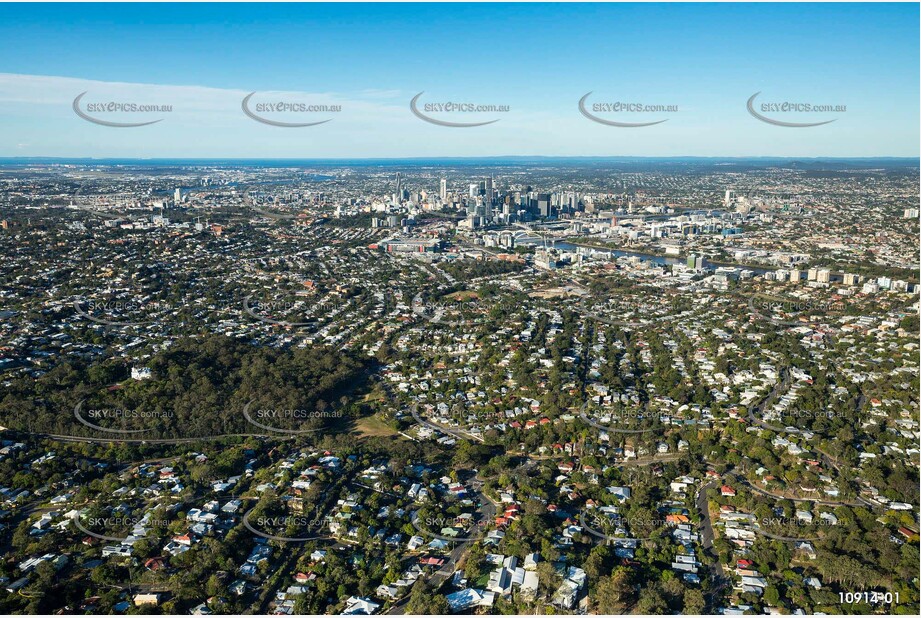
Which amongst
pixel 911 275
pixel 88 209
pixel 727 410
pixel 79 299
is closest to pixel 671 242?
pixel 911 275

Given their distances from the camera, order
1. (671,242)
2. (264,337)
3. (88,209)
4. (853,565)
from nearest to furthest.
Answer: (853,565) → (264,337) → (671,242) → (88,209)

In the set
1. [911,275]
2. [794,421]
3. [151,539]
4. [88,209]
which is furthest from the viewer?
[88,209]

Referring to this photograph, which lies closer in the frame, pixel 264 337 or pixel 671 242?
pixel 264 337

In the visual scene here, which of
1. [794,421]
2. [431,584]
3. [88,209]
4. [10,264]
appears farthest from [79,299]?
[88,209]

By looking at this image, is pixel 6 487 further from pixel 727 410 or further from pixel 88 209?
pixel 88 209

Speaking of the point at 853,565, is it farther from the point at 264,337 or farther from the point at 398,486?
the point at 264,337

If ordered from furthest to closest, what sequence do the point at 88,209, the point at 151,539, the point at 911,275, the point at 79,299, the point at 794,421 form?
the point at 88,209, the point at 911,275, the point at 79,299, the point at 794,421, the point at 151,539

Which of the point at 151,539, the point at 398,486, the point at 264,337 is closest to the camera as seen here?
the point at 151,539

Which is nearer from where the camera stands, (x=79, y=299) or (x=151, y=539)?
(x=151, y=539)
